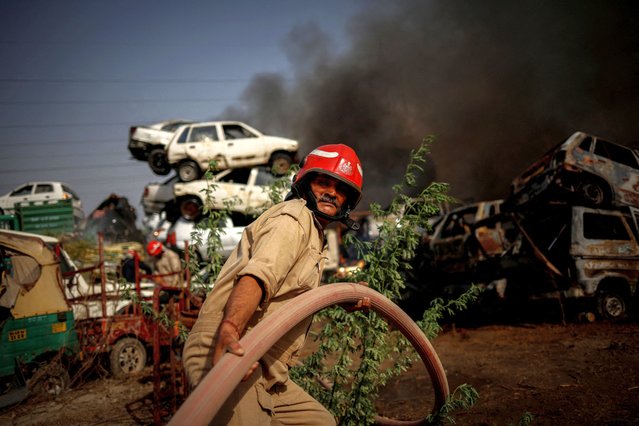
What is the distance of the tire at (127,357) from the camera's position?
665 cm

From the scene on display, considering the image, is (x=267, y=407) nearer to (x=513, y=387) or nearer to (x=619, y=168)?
(x=513, y=387)

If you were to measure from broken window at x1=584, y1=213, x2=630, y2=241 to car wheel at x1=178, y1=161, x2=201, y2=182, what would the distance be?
36.8 ft

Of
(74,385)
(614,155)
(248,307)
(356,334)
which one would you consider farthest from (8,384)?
(614,155)

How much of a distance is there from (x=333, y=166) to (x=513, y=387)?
4062mm

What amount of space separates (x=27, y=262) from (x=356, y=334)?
5.15 meters

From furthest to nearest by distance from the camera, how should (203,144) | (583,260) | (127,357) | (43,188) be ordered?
(43,188)
(203,144)
(583,260)
(127,357)

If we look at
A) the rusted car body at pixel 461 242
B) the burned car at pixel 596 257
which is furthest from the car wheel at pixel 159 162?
the burned car at pixel 596 257

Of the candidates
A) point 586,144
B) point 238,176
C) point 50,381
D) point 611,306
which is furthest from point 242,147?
point 611,306

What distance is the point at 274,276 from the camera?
1539 mm

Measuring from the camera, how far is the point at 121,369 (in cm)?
671

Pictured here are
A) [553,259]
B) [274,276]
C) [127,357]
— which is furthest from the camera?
[553,259]

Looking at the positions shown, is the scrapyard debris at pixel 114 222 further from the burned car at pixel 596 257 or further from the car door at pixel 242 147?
the burned car at pixel 596 257

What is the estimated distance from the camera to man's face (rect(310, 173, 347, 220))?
7.15ft

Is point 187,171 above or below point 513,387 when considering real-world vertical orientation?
above
